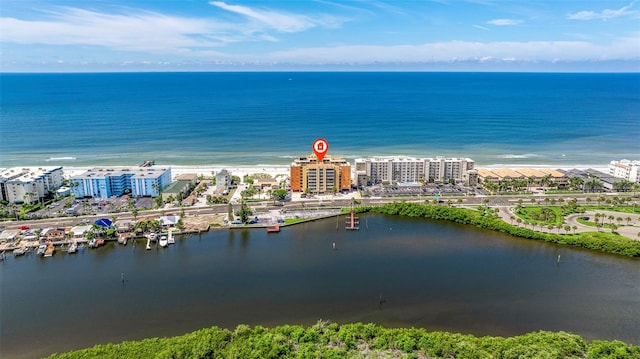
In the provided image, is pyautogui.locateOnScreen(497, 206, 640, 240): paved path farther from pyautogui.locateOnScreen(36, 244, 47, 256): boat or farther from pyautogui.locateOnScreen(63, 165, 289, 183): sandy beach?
pyautogui.locateOnScreen(36, 244, 47, 256): boat

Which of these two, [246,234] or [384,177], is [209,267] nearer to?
[246,234]

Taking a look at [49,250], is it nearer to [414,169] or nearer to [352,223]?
[352,223]

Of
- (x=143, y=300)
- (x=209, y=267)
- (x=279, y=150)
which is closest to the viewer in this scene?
(x=143, y=300)

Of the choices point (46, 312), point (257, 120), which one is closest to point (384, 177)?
point (46, 312)

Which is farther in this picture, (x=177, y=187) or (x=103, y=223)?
(x=177, y=187)

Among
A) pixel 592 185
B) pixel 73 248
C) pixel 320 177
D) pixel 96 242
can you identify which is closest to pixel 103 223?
pixel 96 242
